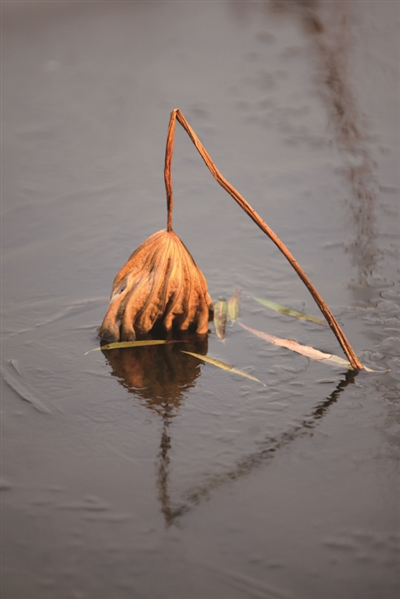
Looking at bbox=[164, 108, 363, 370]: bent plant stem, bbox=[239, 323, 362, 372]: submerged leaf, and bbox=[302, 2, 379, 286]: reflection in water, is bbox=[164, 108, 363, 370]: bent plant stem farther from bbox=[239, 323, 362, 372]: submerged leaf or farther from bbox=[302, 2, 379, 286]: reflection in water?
bbox=[302, 2, 379, 286]: reflection in water

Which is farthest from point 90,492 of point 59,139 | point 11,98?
point 11,98

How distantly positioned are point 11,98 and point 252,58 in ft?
3.45

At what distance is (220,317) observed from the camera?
1678 mm

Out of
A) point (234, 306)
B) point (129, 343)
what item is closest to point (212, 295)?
point (234, 306)

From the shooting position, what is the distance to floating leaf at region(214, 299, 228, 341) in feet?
5.34

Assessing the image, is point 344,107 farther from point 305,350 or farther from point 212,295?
point 305,350

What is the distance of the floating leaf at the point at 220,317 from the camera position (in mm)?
1628

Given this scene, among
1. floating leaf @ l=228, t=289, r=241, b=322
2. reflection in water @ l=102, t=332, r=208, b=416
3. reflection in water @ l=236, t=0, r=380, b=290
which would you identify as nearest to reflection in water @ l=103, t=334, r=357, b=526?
reflection in water @ l=102, t=332, r=208, b=416

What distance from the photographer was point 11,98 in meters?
2.77

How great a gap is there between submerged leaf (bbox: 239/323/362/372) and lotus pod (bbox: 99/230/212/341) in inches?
6.6

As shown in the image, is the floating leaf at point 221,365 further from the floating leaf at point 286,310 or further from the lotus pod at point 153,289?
the floating leaf at point 286,310

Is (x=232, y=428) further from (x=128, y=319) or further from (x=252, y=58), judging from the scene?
(x=252, y=58)

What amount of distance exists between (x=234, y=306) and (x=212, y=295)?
0.07 m

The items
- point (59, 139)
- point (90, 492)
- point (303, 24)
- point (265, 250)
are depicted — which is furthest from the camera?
point (303, 24)
